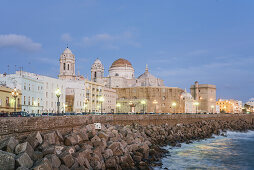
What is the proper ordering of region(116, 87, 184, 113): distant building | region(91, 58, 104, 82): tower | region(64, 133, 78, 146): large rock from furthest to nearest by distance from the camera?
region(91, 58, 104, 82): tower
region(116, 87, 184, 113): distant building
region(64, 133, 78, 146): large rock

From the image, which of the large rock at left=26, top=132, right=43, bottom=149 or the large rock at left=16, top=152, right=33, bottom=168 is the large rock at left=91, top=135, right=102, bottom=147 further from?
the large rock at left=16, top=152, right=33, bottom=168

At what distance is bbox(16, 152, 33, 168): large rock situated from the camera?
13816mm

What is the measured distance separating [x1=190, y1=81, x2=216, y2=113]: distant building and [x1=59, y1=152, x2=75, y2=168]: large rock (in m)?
123

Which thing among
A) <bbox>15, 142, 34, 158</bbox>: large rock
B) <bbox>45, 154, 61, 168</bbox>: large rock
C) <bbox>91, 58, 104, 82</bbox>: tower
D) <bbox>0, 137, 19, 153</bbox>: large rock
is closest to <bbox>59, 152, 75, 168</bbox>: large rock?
<bbox>45, 154, 61, 168</bbox>: large rock

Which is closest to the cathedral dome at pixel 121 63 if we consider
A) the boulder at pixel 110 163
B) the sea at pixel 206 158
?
the sea at pixel 206 158

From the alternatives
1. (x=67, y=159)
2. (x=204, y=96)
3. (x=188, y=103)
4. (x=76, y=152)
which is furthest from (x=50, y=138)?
(x=204, y=96)

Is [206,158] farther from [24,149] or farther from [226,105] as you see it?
[226,105]

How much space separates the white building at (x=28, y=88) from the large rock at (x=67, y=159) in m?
25.6

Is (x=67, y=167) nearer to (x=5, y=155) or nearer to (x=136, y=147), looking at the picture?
(x=5, y=155)

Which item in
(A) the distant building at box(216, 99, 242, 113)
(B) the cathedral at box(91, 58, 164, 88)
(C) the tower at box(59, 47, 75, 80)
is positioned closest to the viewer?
(C) the tower at box(59, 47, 75, 80)

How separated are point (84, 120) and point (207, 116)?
47145 mm

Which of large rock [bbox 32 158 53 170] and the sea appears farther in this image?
the sea

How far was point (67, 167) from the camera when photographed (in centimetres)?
1570

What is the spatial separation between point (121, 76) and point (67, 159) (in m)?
96.8
